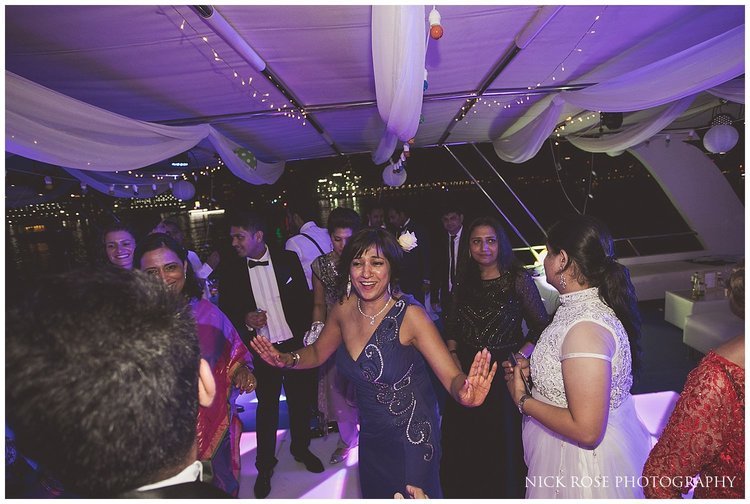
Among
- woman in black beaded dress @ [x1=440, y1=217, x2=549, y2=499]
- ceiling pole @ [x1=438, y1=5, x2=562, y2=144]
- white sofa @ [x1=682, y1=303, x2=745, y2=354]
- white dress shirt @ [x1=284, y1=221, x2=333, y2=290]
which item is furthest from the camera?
white sofa @ [x1=682, y1=303, x2=745, y2=354]

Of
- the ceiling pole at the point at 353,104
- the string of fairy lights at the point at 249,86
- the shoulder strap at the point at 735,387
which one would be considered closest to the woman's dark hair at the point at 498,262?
the shoulder strap at the point at 735,387

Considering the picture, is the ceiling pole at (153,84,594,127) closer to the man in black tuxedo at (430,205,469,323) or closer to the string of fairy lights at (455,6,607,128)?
the string of fairy lights at (455,6,607,128)

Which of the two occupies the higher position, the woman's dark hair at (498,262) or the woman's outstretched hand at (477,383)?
the woman's dark hair at (498,262)

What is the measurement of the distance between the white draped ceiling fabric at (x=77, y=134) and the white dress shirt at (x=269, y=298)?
1.21 meters

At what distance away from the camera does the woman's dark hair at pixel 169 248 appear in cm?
177

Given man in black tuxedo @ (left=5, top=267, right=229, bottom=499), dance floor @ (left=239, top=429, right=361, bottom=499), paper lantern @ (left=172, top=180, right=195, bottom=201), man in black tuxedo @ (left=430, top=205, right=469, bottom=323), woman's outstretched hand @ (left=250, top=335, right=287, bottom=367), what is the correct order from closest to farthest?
man in black tuxedo @ (left=5, top=267, right=229, bottom=499) → woman's outstretched hand @ (left=250, top=335, right=287, bottom=367) → dance floor @ (left=239, top=429, right=361, bottom=499) → man in black tuxedo @ (left=430, top=205, right=469, bottom=323) → paper lantern @ (left=172, top=180, right=195, bottom=201)

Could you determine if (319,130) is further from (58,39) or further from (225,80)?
(58,39)

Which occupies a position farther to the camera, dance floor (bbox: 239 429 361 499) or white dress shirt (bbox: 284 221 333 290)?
white dress shirt (bbox: 284 221 333 290)

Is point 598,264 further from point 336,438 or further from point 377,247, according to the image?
point 336,438

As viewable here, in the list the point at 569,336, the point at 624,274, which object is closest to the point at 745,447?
the point at 569,336

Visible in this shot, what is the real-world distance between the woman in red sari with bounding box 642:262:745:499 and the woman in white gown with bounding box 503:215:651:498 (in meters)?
0.25

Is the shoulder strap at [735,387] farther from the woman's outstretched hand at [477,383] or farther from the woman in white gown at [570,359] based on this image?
the woman's outstretched hand at [477,383]

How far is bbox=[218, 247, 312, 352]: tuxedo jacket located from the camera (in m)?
2.61

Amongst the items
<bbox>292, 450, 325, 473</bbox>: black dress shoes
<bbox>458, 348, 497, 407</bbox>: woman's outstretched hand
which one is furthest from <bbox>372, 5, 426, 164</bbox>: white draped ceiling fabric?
<bbox>292, 450, 325, 473</bbox>: black dress shoes
